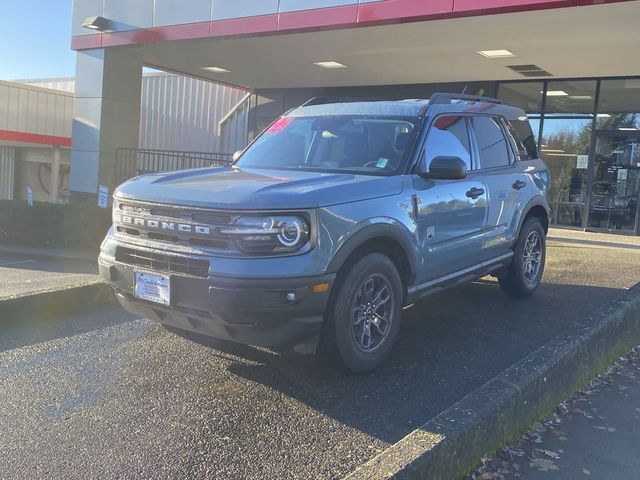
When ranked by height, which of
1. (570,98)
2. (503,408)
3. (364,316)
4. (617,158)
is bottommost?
(503,408)

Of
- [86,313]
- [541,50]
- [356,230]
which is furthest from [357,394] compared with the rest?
[541,50]

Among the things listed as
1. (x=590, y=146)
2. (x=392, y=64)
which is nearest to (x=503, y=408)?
(x=392, y=64)

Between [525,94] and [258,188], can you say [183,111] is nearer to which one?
[525,94]

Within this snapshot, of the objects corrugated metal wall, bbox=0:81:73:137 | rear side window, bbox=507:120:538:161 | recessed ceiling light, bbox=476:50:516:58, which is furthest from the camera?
corrugated metal wall, bbox=0:81:73:137

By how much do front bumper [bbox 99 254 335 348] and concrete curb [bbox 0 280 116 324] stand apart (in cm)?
229

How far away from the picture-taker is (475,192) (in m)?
5.33

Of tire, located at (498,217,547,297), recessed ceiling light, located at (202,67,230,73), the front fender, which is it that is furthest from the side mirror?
recessed ceiling light, located at (202,67,230,73)

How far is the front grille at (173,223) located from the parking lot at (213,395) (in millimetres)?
951

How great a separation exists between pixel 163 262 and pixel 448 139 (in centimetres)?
260

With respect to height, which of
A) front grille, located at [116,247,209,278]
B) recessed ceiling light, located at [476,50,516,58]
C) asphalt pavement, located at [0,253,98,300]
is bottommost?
asphalt pavement, located at [0,253,98,300]

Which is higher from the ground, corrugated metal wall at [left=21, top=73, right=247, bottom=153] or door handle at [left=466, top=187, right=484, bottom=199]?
corrugated metal wall at [left=21, top=73, right=247, bottom=153]

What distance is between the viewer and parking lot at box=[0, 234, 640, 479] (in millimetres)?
3137

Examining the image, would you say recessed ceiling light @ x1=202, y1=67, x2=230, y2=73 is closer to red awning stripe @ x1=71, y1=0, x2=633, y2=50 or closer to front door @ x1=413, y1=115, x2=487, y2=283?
red awning stripe @ x1=71, y1=0, x2=633, y2=50

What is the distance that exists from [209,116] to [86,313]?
48.7ft
